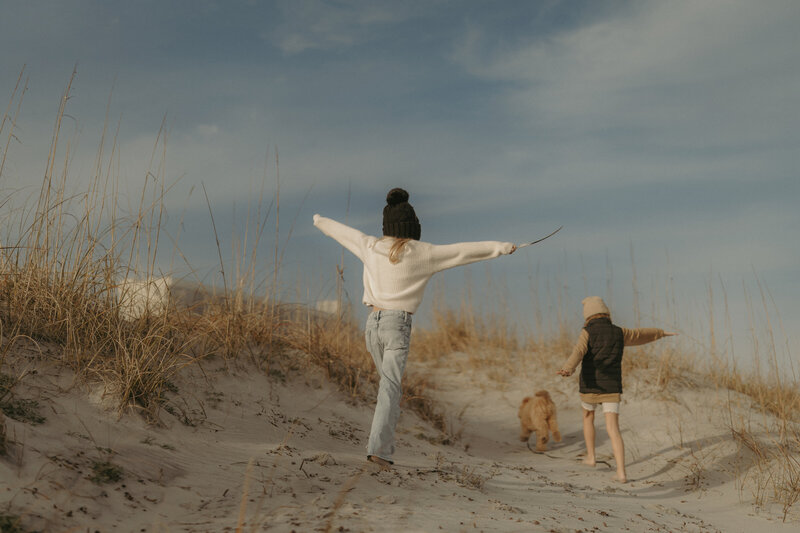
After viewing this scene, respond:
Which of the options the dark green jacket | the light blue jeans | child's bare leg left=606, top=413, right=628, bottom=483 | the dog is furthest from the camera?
the dog

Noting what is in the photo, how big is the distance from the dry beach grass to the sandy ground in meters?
0.02

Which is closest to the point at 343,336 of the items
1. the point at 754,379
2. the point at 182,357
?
the point at 182,357

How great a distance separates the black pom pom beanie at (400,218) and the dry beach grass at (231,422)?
70.8 inches

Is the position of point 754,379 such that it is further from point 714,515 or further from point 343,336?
point 343,336

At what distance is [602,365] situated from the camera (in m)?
6.85

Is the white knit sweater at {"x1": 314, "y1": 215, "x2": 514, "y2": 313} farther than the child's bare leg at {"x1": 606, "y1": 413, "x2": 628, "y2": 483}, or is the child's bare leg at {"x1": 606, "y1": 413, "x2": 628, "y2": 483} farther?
the child's bare leg at {"x1": 606, "y1": 413, "x2": 628, "y2": 483}

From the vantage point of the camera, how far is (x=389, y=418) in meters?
4.40

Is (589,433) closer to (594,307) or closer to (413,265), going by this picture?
(594,307)

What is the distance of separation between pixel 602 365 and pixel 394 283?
337 cm

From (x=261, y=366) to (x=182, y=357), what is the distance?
3.28ft

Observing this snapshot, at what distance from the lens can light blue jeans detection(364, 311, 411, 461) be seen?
14.4 ft

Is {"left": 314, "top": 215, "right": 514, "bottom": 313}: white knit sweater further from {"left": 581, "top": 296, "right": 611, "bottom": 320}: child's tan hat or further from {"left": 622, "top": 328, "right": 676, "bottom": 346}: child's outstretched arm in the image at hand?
{"left": 622, "top": 328, "right": 676, "bottom": 346}: child's outstretched arm

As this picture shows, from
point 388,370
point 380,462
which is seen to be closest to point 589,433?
point 380,462

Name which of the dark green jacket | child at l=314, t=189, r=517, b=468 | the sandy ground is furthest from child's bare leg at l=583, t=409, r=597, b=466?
child at l=314, t=189, r=517, b=468
